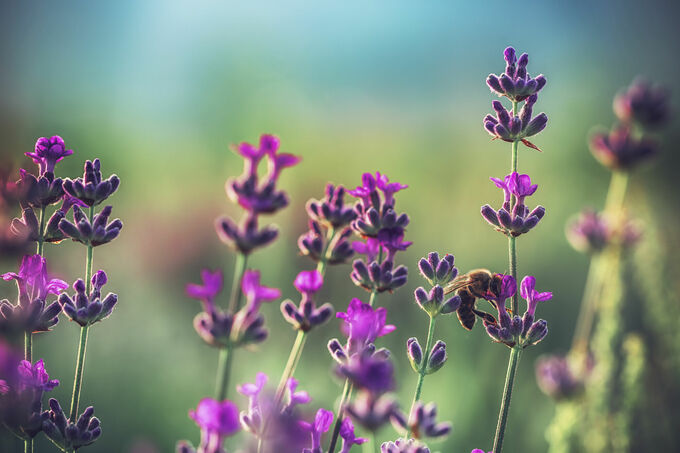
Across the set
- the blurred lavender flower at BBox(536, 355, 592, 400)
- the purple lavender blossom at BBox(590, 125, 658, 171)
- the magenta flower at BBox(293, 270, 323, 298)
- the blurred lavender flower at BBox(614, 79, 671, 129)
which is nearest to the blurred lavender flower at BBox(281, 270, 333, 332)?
the magenta flower at BBox(293, 270, 323, 298)

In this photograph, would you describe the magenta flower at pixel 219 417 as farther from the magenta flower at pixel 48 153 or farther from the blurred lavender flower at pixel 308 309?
the magenta flower at pixel 48 153

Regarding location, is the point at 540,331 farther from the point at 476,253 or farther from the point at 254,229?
the point at 476,253

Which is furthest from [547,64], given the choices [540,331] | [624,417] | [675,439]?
[540,331]

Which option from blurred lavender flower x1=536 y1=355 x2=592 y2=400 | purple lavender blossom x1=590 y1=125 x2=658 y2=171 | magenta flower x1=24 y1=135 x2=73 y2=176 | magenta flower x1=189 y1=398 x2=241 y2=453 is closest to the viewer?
magenta flower x1=189 y1=398 x2=241 y2=453

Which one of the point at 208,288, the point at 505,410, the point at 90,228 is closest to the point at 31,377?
the point at 90,228

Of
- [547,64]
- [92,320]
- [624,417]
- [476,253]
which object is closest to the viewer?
[92,320]

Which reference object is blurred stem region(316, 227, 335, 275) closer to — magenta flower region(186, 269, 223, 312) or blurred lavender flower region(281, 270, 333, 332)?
blurred lavender flower region(281, 270, 333, 332)

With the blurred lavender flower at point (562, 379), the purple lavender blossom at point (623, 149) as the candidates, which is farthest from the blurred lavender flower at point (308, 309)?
the purple lavender blossom at point (623, 149)
